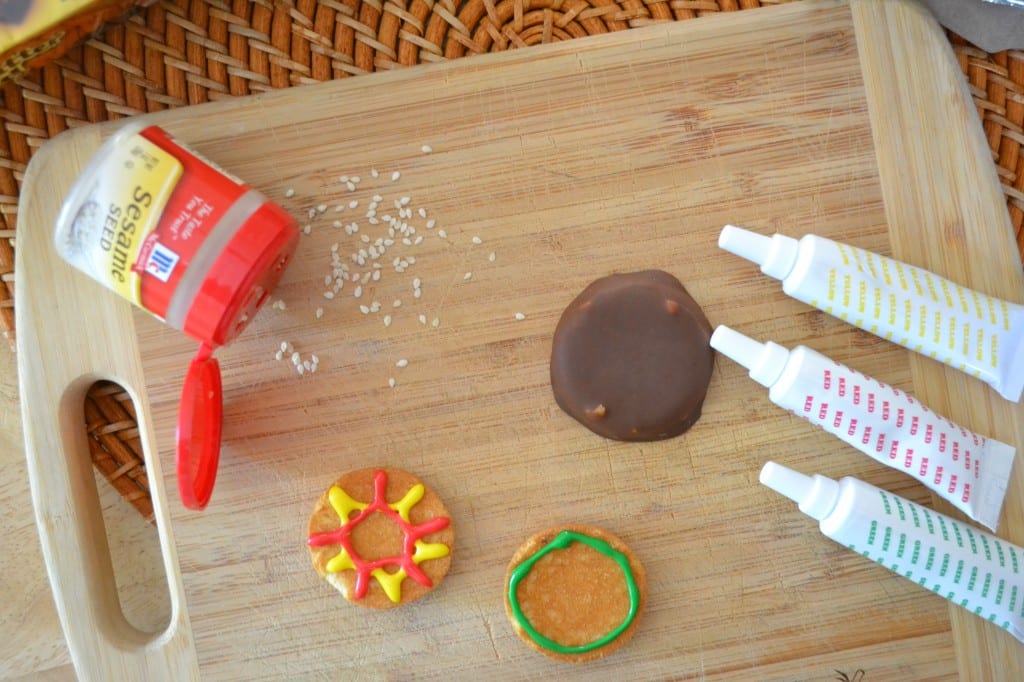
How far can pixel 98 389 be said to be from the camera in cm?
106

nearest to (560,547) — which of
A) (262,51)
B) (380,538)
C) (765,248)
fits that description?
(380,538)

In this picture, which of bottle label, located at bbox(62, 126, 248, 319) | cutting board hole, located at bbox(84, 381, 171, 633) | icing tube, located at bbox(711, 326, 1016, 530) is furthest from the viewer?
cutting board hole, located at bbox(84, 381, 171, 633)

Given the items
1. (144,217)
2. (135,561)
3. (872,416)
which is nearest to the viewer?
(144,217)

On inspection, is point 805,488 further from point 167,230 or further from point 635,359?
point 167,230

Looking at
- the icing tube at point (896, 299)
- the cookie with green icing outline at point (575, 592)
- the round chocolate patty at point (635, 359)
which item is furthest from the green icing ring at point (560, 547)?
the icing tube at point (896, 299)

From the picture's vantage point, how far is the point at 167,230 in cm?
85

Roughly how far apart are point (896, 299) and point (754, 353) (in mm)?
169

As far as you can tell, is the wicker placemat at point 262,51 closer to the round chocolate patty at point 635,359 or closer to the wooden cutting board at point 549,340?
the wooden cutting board at point 549,340

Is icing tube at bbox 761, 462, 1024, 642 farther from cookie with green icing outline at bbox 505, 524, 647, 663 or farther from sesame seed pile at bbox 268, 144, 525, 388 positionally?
sesame seed pile at bbox 268, 144, 525, 388

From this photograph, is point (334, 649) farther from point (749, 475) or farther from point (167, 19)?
point (167, 19)

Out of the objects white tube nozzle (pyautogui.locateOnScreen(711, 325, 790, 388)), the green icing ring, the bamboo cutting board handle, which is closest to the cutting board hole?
the bamboo cutting board handle

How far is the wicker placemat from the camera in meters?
1.04

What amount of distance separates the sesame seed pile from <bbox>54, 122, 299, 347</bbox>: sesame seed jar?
143mm

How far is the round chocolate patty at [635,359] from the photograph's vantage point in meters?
1.00
